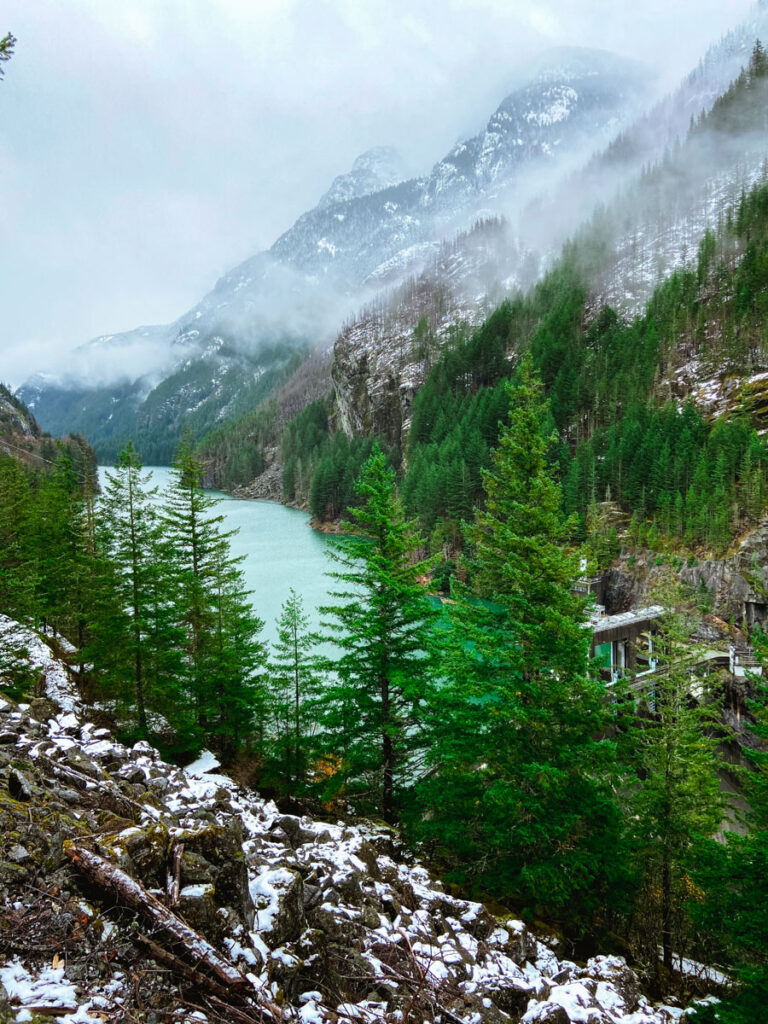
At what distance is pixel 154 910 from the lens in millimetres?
3799

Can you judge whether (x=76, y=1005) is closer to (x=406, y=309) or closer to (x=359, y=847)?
(x=359, y=847)

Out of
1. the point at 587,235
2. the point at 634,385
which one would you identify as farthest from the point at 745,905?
the point at 587,235

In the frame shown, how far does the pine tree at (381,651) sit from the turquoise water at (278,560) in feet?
19.5

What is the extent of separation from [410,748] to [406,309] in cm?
14950

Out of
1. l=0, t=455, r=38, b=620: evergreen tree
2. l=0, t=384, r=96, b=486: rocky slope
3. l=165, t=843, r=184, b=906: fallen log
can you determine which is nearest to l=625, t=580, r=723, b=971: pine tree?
l=165, t=843, r=184, b=906: fallen log

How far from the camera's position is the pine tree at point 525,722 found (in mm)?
8883

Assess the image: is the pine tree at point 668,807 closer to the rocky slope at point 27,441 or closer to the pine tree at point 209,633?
the pine tree at point 209,633

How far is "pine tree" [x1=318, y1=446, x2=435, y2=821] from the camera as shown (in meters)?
11.6

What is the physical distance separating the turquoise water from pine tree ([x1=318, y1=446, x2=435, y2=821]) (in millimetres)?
5957

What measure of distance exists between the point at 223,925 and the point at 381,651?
24.1 ft

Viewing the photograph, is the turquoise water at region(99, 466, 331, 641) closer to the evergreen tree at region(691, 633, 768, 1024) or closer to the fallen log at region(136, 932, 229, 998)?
the evergreen tree at region(691, 633, 768, 1024)

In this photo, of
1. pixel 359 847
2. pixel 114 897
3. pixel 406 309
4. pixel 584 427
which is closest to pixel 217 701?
pixel 359 847

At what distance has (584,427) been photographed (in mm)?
77000

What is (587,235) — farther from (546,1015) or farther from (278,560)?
(546,1015)
